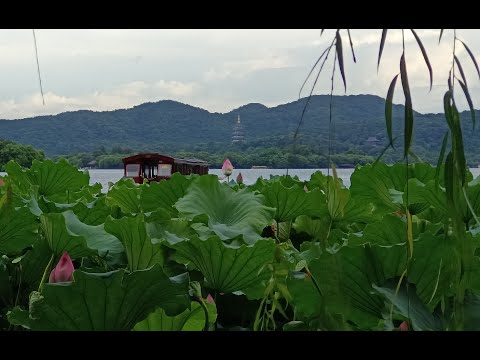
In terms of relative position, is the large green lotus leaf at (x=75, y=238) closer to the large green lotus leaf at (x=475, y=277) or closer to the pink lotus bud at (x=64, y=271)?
the pink lotus bud at (x=64, y=271)

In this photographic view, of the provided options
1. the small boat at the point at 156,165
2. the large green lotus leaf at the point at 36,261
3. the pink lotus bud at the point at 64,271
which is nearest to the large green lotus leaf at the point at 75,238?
the large green lotus leaf at the point at 36,261

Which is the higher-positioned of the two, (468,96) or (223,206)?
(468,96)

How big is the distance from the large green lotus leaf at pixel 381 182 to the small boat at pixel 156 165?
→ 47.8 feet

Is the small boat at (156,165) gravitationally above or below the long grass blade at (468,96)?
below

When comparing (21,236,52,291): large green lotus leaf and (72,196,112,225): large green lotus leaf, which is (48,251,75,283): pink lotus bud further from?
(72,196,112,225): large green lotus leaf

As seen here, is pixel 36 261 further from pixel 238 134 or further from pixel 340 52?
pixel 238 134

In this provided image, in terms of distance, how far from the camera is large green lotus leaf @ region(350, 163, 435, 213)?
1.73 metres

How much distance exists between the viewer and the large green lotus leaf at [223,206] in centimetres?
129

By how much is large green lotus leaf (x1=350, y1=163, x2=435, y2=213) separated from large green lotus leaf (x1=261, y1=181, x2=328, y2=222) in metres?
0.21

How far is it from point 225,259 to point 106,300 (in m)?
0.24

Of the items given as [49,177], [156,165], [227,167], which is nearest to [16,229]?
[49,177]

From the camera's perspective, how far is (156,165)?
18797mm
